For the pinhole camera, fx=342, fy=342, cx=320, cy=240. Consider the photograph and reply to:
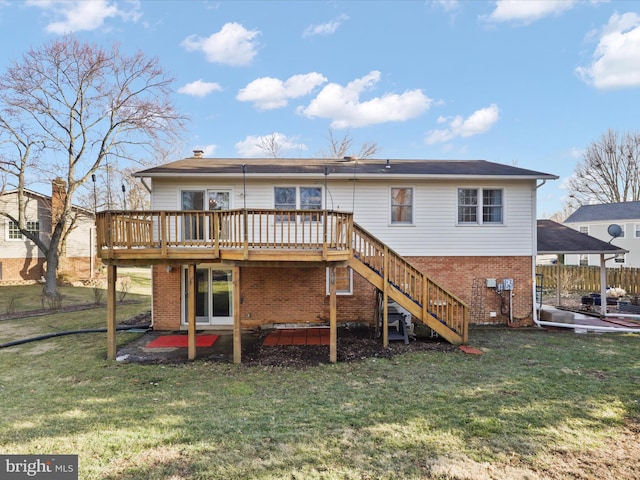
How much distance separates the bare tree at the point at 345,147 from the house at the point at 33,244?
20.7 metres

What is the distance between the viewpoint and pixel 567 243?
38.0 ft

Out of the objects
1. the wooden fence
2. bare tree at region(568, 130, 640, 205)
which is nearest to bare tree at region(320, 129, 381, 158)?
the wooden fence

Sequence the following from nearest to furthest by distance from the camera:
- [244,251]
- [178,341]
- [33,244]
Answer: [244,251], [178,341], [33,244]

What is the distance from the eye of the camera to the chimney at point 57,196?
19.3 m

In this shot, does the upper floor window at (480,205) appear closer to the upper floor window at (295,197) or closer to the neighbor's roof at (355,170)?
the neighbor's roof at (355,170)

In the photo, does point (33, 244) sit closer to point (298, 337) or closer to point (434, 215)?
point (298, 337)

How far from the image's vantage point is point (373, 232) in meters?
10.7

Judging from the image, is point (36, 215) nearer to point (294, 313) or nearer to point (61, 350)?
point (61, 350)

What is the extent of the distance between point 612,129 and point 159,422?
49693 mm

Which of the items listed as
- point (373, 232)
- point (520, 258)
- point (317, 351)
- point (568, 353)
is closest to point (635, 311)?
point (520, 258)

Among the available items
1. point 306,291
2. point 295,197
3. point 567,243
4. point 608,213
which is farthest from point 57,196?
point 608,213

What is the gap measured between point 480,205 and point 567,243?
3553 mm

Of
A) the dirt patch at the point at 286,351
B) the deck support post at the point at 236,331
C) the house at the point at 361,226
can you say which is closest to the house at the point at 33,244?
the house at the point at 361,226

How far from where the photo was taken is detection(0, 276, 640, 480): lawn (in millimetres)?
3738
